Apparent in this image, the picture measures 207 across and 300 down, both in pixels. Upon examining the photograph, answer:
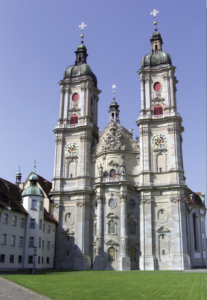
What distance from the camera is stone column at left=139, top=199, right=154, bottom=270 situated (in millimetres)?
52969

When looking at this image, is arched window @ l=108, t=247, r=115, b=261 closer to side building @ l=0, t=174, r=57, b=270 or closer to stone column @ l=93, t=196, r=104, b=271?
stone column @ l=93, t=196, r=104, b=271

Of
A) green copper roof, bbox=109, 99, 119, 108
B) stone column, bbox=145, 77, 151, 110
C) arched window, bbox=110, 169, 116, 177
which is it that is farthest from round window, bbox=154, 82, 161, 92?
arched window, bbox=110, 169, 116, 177

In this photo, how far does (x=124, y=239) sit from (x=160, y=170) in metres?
13.3

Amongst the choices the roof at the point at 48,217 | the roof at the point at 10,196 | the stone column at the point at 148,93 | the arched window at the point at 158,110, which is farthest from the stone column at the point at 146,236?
the roof at the point at 10,196

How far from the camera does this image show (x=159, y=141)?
197 feet

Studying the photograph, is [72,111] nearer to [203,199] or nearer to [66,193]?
[66,193]

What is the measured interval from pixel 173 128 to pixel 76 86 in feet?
72.8

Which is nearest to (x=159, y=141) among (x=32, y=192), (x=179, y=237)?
(x=179, y=237)

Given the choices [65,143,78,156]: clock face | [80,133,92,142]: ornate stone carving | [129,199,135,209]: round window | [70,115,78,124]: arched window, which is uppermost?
[70,115,78,124]: arched window

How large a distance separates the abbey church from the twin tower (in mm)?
158

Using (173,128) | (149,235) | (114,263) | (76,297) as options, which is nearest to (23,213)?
(114,263)

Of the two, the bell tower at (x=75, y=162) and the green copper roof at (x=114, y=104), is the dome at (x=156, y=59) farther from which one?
the bell tower at (x=75, y=162)

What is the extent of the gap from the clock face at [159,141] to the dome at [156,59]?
596 inches

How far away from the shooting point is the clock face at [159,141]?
195 feet
